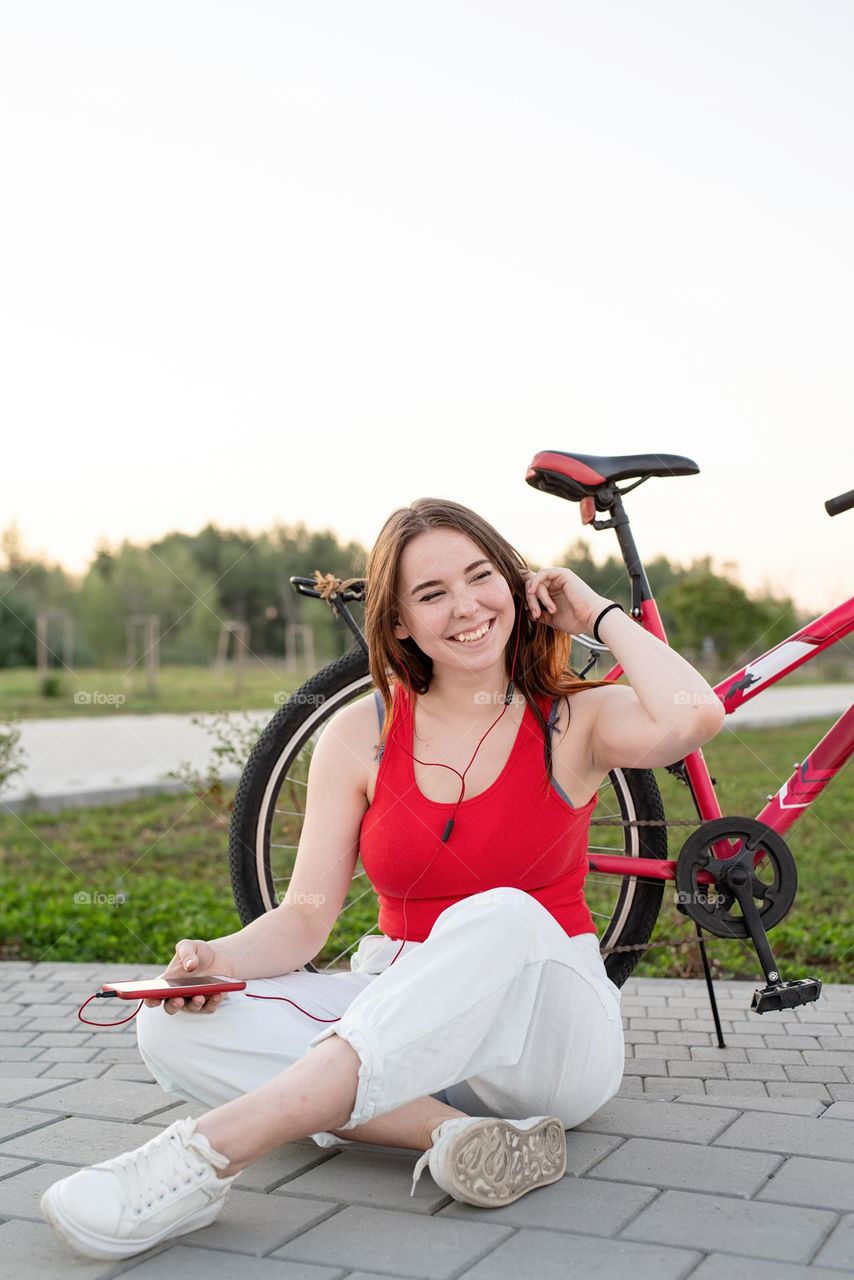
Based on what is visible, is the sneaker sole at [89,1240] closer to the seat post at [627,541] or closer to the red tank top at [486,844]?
the red tank top at [486,844]

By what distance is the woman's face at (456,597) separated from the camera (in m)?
2.28

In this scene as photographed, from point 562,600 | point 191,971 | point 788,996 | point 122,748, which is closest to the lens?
point 191,971

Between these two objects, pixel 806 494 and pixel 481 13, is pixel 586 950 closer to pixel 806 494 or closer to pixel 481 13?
A: pixel 806 494

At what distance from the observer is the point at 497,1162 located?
6.16ft

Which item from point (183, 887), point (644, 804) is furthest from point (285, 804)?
point (183, 887)

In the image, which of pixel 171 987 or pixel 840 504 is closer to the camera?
pixel 171 987

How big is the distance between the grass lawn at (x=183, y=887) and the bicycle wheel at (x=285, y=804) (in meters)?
0.09

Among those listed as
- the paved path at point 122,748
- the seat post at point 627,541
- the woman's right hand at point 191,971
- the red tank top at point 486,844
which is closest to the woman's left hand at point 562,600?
the red tank top at point 486,844

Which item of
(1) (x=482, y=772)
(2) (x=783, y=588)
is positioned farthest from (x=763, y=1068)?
(2) (x=783, y=588)

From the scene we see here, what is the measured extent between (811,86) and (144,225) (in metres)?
3.46

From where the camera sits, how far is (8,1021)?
3.35 meters

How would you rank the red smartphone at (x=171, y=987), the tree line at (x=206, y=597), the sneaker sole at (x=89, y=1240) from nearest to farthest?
the sneaker sole at (x=89, y=1240)
the red smartphone at (x=171, y=987)
the tree line at (x=206, y=597)

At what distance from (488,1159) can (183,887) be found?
145 inches

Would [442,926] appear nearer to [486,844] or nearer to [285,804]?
[486,844]
